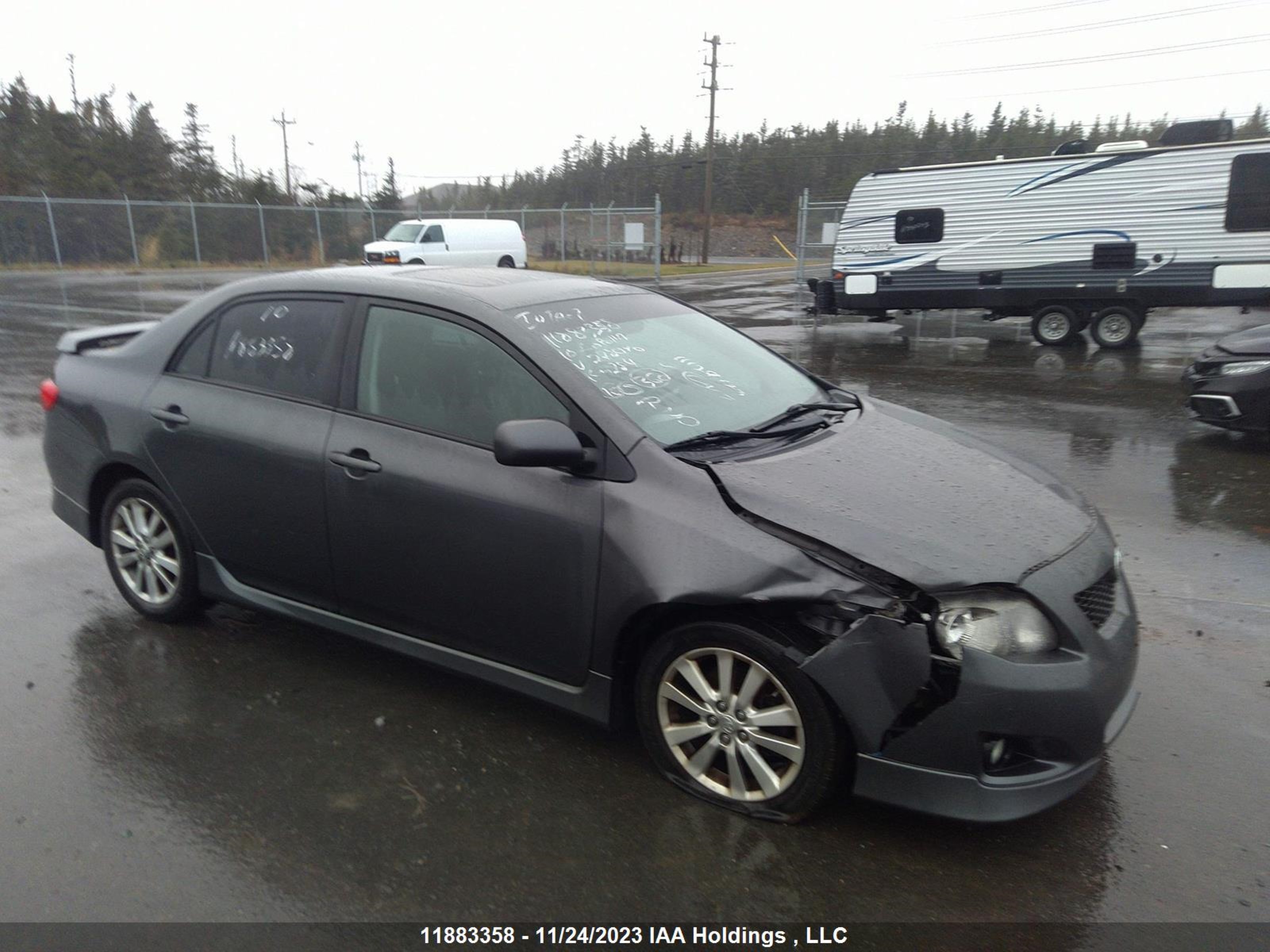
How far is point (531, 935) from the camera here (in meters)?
2.63

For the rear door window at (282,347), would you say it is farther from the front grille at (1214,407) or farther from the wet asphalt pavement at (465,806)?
the front grille at (1214,407)

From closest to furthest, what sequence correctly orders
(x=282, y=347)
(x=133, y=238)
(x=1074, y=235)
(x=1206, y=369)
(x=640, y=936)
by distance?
(x=640, y=936) → (x=282, y=347) → (x=1206, y=369) → (x=1074, y=235) → (x=133, y=238)

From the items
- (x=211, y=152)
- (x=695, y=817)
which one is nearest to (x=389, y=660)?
(x=695, y=817)

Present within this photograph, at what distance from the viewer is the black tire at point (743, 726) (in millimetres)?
2916

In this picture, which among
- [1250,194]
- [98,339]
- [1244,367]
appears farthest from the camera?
[1250,194]

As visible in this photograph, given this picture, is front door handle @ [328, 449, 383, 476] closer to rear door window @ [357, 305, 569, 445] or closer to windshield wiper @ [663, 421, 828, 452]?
rear door window @ [357, 305, 569, 445]

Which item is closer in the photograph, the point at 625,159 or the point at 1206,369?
the point at 1206,369

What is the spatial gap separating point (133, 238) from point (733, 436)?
120 ft

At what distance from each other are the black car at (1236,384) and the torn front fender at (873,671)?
→ 6.59 meters

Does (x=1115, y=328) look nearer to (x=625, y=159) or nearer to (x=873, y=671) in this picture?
(x=873, y=671)

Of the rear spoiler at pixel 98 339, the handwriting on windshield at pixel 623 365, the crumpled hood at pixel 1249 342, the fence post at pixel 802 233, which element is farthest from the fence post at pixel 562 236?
the handwriting on windshield at pixel 623 365

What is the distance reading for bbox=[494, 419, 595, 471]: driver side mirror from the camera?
3.16 metres

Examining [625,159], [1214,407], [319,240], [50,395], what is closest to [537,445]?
[50,395]

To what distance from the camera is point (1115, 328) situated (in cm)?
1477
